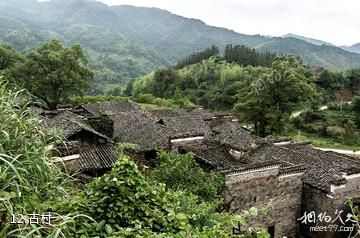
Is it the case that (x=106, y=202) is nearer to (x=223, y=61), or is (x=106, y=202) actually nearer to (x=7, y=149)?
(x=7, y=149)

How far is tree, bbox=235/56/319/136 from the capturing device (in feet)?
84.9

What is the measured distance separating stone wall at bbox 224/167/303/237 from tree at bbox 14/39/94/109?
65.3ft

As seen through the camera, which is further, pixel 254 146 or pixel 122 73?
pixel 122 73

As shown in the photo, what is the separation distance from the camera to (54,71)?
2889 centimetres

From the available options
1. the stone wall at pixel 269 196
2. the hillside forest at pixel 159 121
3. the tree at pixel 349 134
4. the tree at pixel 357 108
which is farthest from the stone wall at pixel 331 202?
the tree at pixel 357 108

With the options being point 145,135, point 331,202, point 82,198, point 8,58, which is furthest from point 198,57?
point 82,198

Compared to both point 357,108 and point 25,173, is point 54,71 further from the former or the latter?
point 357,108

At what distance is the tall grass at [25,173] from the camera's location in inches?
144

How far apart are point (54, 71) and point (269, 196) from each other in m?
21.2

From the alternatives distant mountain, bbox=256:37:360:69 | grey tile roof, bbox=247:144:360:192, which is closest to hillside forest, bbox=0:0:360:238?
grey tile roof, bbox=247:144:360:192

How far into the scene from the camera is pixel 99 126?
2136 cm

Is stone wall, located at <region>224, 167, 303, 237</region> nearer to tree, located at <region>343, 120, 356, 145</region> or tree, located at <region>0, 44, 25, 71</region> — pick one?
tree, located at <region>0, 44, 25, 71</region>

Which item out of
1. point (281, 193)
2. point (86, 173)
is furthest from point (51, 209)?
point (281, 193)

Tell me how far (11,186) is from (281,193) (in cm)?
1129
